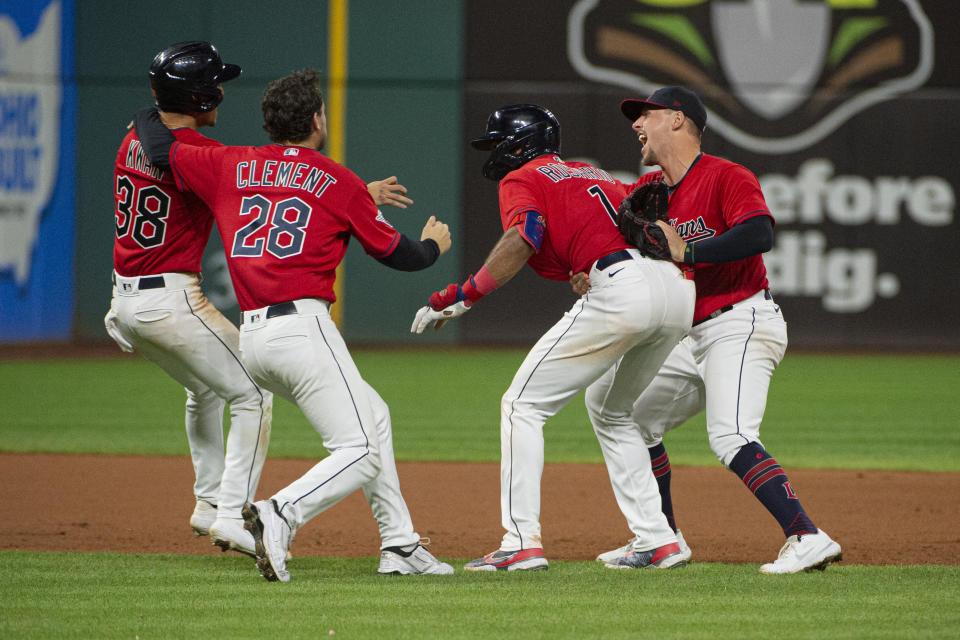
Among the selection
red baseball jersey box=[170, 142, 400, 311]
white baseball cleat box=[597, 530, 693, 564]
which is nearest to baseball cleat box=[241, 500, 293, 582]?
red baseball jersey box=[170, 142, 400, 311]

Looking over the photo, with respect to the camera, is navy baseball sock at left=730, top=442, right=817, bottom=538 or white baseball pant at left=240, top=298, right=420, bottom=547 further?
navy baseball sock at left=730, top=442, right=817, bottom=538

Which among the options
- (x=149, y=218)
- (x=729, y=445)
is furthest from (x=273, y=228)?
(x=729, y=445)

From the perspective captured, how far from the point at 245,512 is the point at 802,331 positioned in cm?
1284

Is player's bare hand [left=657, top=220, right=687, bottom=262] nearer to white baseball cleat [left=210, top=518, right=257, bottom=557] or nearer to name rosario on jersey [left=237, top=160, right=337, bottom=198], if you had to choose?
name rosario on jersey [left=237, top=160, right=337, bottom=198]

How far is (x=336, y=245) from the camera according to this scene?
429cm

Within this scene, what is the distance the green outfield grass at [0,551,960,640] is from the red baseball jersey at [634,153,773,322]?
110 cm

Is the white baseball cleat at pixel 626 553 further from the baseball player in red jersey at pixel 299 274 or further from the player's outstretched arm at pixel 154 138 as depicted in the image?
the player's outstretched arm at pixel 154 138

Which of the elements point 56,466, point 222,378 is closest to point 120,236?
point 222,378

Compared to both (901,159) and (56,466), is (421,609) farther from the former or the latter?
(901,159)

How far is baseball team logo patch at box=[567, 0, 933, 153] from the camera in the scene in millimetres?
15805

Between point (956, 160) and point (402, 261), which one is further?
point (956, 160)

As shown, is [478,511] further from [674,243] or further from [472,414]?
[472,414]

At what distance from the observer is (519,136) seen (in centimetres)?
467

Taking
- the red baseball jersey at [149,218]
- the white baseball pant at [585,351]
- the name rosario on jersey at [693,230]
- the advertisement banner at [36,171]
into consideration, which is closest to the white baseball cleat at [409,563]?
the white baseball pant at [585,351]
